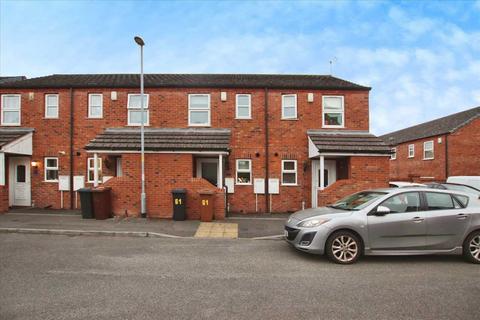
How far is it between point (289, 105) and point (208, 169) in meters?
4.74

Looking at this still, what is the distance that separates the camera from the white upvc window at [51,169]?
39.5ft

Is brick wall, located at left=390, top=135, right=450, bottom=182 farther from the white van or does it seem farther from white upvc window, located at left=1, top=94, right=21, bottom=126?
white upvc window, located at left=1, top=94, right=21, bottom=126

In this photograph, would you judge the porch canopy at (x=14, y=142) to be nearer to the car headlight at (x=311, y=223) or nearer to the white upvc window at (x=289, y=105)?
the white upvc window at (x=289, y=105)

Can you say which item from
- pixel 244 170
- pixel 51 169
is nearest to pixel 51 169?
pixel 51 169

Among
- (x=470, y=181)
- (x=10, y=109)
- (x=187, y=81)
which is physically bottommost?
(x=470, y=181)

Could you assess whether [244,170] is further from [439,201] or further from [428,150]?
[428,150]

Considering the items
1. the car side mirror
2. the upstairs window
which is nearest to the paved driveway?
the car side mirror

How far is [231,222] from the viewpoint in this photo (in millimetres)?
9211

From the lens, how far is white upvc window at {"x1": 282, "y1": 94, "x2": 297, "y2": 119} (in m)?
12.2

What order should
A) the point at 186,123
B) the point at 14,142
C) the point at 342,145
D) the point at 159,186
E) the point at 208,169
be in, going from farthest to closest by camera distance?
1. the point at 186,123
2. the point at 208,169
3. the point at 14,142
4. the point at 342,145
5. the point at 159,186

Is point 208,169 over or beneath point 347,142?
beneath

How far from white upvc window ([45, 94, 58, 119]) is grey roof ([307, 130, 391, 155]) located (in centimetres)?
1162

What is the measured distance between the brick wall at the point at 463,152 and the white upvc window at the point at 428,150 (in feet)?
5.23

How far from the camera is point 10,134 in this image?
1162 centimetres
